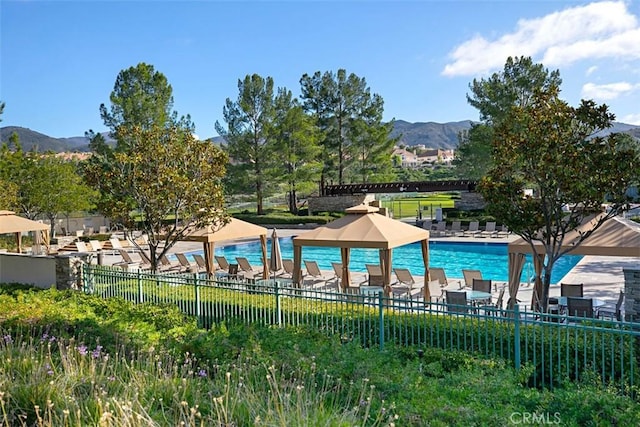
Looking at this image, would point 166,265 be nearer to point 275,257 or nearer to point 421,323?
point 275,257

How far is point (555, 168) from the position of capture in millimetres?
9031

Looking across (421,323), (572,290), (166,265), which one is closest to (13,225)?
(166,265)

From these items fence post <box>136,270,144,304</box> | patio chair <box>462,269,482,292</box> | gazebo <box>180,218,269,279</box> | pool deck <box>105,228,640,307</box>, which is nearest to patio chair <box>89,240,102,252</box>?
pool deck <box>105,228,640,307</box>

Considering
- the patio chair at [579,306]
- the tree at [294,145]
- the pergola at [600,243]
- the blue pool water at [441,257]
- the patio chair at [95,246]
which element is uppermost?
the tree at [294,145]

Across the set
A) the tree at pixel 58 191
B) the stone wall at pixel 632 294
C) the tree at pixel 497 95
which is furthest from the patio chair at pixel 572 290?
the tree at pixel 58 191

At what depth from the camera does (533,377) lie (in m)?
7.22

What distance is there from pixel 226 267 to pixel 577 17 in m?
12.4

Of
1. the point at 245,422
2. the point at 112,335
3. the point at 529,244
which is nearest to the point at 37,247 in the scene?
the point at 112,335

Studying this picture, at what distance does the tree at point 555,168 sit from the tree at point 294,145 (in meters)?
32.1

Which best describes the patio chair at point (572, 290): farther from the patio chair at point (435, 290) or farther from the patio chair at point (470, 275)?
the patio chair at point (435, 290)

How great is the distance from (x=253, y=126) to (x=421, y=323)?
115ft

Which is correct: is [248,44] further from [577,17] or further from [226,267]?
[577,17]

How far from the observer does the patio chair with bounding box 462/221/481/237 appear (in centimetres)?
2797

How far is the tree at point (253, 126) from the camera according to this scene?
41.2 metres
